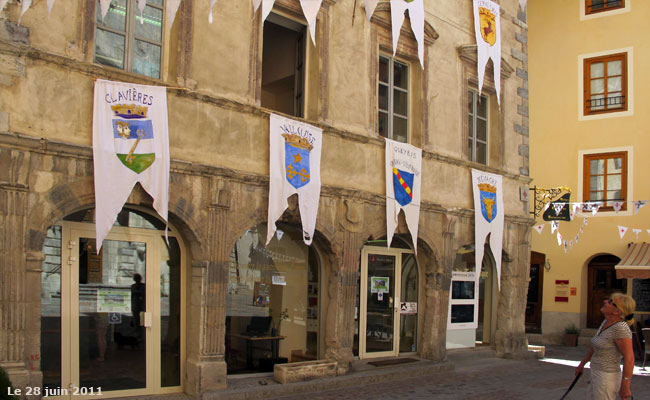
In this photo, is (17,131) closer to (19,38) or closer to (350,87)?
(19,38)

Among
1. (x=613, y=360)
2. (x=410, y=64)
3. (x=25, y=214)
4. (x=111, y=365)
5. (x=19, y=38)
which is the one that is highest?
(x=410, y=64)

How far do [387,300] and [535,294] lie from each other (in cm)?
1042

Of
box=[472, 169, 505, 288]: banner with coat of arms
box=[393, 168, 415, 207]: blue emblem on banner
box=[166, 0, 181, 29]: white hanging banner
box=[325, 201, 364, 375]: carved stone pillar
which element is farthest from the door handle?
box=[472, 169, 505, 288]: banner with coat of arms

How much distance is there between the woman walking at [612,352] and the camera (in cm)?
604

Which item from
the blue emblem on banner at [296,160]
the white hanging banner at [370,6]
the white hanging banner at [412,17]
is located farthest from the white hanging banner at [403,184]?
the white hanging banner at [370,6]

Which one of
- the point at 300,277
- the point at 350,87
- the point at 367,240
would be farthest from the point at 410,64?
the point at 300,277

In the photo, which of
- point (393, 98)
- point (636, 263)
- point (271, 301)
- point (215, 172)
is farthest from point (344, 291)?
point (636, 263)

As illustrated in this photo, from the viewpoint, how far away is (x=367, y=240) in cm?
1131

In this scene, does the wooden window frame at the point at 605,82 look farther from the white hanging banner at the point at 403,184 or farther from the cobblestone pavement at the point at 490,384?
the white hanging banner at the point at 403,184

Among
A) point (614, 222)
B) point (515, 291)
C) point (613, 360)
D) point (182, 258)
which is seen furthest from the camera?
point (614, 222)

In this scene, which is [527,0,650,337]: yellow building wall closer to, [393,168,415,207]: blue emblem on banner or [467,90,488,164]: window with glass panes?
[467,90,488,164]: window with glass panes

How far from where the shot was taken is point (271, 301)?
10492 mm

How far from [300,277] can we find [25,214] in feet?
15.5

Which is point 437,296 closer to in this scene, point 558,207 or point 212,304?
point 212,304
